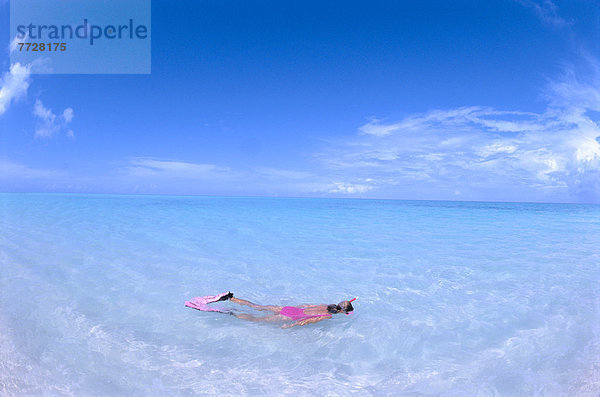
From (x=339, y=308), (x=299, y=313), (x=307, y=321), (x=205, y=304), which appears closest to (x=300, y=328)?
(x=307, y=321)

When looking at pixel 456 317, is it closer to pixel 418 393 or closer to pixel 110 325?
pixel 418 393

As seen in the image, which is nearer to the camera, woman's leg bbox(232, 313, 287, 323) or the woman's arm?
the woman's arm

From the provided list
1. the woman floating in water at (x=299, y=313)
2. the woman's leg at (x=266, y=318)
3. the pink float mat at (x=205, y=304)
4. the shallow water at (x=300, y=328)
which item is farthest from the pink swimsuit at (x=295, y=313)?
the pink float mat at (x=205, y=304)

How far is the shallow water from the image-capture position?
163 inches

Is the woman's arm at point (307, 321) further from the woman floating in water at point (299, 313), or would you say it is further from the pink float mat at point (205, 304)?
the pink float mat at point (205, 304)

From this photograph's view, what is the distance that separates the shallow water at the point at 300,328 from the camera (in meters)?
4.14

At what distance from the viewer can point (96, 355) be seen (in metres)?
4.57

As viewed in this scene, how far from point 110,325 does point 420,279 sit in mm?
7262

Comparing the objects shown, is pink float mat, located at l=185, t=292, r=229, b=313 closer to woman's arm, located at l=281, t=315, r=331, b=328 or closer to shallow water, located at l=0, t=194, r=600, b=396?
shallow water, located at l=0, t=194, r=600, b=396

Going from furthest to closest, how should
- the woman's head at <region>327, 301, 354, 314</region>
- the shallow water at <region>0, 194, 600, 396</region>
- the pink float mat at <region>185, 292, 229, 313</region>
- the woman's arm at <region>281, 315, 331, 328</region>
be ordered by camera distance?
the pink float mat at <region>185, 292, 229, 313</region> → the woman's head at <region>327, 301, 354, 314</region> → the woman's arm at <region>281, 315, 331, 328</region> → the shallow water at <region>0, 194, 600, 396</region>

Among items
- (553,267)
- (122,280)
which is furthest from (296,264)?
(553,267)

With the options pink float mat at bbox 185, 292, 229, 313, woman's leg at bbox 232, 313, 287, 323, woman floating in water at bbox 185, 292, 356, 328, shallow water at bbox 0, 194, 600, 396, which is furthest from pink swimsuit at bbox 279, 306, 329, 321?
pink float mat at bbox 185, 292, 229, 313

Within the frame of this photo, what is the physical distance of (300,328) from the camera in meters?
5.42

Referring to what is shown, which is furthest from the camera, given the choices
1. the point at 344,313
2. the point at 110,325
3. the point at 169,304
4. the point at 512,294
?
the point at 512,294
